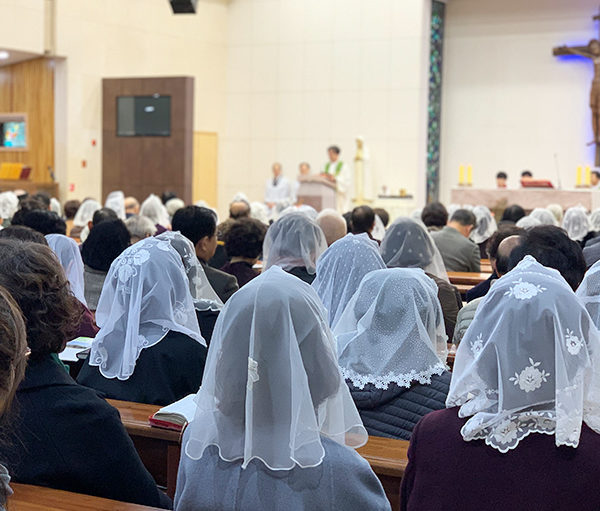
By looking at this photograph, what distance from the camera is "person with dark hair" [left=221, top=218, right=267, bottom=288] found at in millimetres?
5242

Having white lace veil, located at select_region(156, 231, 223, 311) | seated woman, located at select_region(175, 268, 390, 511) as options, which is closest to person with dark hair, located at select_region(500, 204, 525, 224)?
white lace veil, located at select_region(156, 231, 223, 311)

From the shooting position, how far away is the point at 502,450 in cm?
197

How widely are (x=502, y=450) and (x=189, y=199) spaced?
41.7ft

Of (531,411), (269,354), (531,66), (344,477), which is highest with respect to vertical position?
(531,66)

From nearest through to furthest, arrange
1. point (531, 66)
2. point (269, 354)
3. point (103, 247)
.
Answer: point (269, 354) → point (103, 247) → point (531, 66)

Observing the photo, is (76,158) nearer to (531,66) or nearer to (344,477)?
(531,66)

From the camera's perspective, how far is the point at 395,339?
265cm

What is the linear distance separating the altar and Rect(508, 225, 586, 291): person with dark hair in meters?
8.47

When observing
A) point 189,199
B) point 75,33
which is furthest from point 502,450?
point 75,33

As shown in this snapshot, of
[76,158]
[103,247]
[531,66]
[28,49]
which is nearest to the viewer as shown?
[103,247]

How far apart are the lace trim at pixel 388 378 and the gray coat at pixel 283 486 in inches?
28.0

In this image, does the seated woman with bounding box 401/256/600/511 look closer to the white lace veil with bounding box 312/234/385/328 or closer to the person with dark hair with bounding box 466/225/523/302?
the white lace veil with bounding box 312/234/385/328

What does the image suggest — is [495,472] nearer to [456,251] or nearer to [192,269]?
[192,269]

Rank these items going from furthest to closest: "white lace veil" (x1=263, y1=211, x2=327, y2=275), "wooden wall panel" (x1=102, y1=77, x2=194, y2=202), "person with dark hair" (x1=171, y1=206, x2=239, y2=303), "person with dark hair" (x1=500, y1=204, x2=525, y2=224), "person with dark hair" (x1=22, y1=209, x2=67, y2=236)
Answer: "wooden wall panel" (x1=102, y1=77, x2=194, y2=202), "person with dark hair" (x1=500, y1=204, x2=525, y2=224), "person with dark hair" (x1=22, y1=209, x2=67, y2=236), "white lace veil" (x1=263, y1=211, x2=327, y2=275), "person with dark hair" (x1=171, y1=206, x2=239, y2=303)
